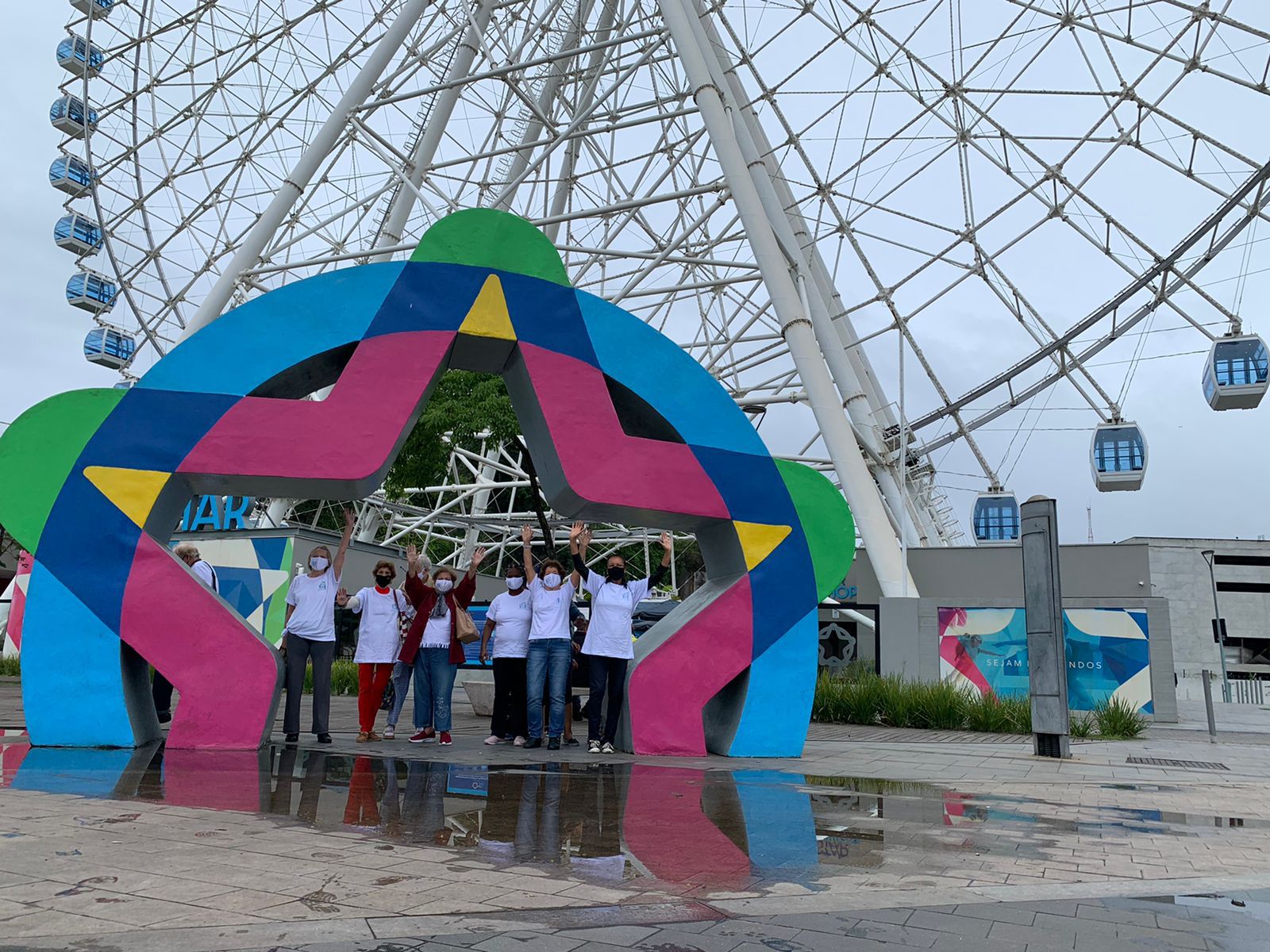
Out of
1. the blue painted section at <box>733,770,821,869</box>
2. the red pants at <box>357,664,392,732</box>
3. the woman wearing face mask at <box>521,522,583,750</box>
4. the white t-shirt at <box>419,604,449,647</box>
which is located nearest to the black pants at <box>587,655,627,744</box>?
the woman wearing face mask at <box>521,522,583,750</box>

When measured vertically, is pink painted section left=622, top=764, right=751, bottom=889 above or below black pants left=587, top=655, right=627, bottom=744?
below

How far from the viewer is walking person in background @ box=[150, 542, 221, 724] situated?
9797mm

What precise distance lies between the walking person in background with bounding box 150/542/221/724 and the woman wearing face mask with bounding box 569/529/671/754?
3.74 metres

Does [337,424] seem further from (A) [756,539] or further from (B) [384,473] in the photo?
(A) [756,539]

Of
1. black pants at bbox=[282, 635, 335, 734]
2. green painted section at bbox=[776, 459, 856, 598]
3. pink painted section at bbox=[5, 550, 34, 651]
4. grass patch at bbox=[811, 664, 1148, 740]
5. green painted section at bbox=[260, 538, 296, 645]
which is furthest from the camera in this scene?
green painted section at bbox=[260, 538, 296, 645]

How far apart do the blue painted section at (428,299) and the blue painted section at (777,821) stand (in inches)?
185

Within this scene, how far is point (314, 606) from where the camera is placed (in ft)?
29.3

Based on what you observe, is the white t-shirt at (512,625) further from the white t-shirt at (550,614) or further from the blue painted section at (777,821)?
the blue painted section at (777,821)

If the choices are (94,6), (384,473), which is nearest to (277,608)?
(384,473)

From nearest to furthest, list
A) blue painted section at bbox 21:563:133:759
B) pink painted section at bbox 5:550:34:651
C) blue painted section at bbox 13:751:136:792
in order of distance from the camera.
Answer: blue painted section at bbox 13:751:136:792
blue painted section at bbox 21:563:133:759
pink painted section at bbox 5:550:34:651

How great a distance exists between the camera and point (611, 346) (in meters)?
9.52

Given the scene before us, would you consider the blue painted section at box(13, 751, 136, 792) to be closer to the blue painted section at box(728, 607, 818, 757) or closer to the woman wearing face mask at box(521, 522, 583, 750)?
the woman wearing face mask at box(521, 522, 583, 750)

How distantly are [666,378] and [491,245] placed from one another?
6.71 feet

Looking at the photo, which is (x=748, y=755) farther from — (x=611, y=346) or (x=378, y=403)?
(x=378, y=403)
